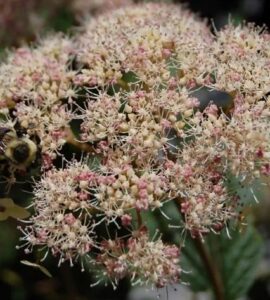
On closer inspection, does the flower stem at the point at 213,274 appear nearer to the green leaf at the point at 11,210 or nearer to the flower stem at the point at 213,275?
the flower stem at the point at 213,275

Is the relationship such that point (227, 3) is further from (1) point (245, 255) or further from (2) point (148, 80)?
(2) point (148, 80)

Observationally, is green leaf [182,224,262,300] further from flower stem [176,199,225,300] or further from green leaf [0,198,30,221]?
green leaf [0,198,30,221]

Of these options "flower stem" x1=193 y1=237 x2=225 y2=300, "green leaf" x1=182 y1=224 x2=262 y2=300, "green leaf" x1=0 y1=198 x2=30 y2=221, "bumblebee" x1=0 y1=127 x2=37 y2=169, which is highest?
"bumblebee" x1=0 y1=127 x2=37 y2=169

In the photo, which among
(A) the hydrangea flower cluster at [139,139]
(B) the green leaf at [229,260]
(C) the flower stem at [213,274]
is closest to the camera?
(A) the hydrangea flower cluster at [139,139]

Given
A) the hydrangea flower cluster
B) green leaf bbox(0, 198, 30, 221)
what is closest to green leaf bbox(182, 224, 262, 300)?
the hydrangea flower cluster

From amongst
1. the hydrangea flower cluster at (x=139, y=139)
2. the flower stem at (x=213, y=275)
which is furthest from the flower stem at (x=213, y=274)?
the hydrangea flower cluster at (x=139, y=139)
